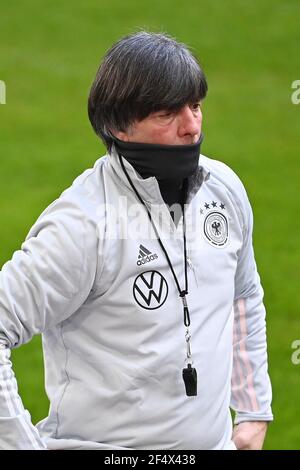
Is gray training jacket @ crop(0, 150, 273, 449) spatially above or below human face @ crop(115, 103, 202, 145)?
below

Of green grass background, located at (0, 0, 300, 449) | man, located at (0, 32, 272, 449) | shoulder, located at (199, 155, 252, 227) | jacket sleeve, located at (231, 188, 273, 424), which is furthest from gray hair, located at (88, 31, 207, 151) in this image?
green grass background, located at (0, 0, 300, 449)

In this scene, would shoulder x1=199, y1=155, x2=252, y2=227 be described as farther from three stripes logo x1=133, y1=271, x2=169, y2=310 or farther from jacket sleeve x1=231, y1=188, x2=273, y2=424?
three stripes logo x1=133, y1=271, x2=169, y2=310

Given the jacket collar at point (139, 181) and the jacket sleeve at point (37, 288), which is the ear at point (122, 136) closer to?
the jacket collar at point (139, 181)

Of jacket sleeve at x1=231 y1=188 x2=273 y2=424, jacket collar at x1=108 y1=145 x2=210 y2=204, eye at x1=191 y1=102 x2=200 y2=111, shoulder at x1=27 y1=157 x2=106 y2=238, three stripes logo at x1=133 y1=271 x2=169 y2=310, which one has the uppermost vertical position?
eye at x1=191 y1=102 x2=200 y2=111

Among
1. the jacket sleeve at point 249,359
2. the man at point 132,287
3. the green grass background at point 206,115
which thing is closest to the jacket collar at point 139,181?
the man at point 132,287

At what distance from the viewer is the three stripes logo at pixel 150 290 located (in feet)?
11.2

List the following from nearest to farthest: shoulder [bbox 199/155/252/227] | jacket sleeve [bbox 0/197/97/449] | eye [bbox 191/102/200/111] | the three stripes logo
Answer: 1. jacket sleeve [bbox 0/197/97/449]
2. the three stripes logo
3. eye [bbox 191/102/200/111]
4. shoulder [bbox 199/155/252/227]

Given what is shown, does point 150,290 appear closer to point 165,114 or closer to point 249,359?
point 165,114

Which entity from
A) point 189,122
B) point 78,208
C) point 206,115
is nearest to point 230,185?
Answer: point 189,122

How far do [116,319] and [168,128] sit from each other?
0.56m

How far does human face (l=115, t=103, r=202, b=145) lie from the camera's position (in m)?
3.47

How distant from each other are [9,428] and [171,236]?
714 mm

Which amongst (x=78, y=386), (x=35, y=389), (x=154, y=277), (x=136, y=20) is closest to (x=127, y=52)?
(x=154, y=277)

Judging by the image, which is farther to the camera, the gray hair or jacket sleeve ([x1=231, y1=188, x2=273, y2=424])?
jacket sleeve ([x1=231, y1=188, x2=273, y2=424])
